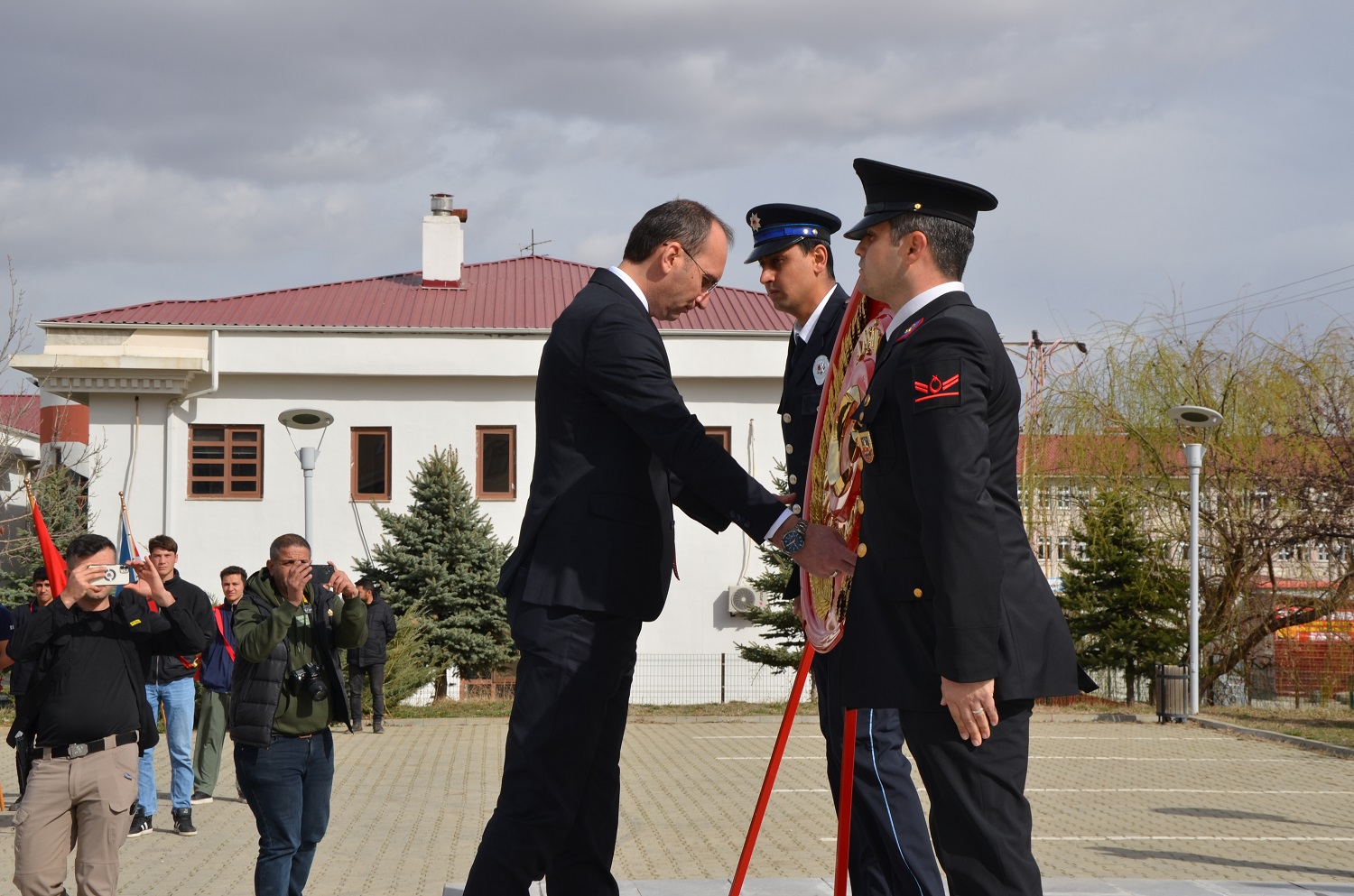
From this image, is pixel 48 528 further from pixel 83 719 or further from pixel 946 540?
pixel 946 540

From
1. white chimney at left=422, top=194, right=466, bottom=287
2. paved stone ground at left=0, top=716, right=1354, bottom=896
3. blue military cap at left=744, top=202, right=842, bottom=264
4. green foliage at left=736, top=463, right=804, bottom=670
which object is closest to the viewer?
blue military cap at left=744, top=202, right=842, bottom=264

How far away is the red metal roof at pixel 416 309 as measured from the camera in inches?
1323

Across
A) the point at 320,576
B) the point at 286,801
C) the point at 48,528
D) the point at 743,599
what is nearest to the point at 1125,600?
the point at 743,599

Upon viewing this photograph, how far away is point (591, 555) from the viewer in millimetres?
4305

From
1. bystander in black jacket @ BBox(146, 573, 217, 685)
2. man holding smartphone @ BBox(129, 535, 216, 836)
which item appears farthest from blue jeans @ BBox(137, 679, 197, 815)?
bystander in black jacket @ BBox(146, 573, 217, 685)

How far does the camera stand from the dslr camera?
22.8 ft

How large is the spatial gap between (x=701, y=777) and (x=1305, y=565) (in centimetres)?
1762

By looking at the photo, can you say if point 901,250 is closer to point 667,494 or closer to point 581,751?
point 667,494

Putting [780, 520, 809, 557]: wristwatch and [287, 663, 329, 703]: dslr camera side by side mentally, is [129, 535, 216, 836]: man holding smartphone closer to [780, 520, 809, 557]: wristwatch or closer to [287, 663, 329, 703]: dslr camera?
[287, 663, 329, 703]: dslr camera

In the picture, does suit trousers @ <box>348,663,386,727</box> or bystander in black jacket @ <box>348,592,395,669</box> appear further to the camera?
bystander in black jacket @ <box>348,592,395,669</box>

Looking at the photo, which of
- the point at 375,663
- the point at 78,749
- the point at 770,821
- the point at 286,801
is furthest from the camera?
the point at 375,663

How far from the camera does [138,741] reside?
7363 mm

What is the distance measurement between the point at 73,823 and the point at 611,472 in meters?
4.15

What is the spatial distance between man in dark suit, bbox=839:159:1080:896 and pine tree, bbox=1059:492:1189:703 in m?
23.4
